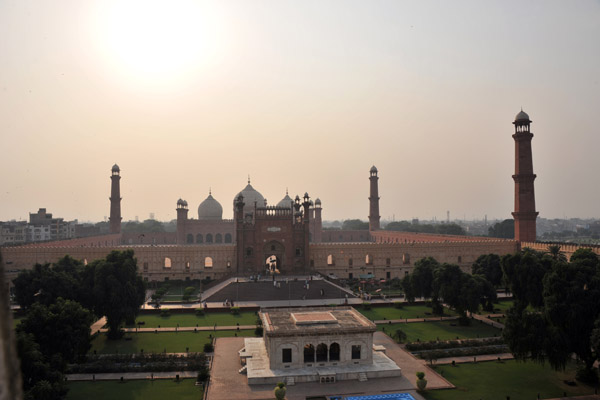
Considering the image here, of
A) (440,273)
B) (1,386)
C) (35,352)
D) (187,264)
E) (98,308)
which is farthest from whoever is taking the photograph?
(187,264)

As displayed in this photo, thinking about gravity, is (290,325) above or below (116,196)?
below

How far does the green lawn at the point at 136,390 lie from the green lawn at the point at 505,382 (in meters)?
10.6

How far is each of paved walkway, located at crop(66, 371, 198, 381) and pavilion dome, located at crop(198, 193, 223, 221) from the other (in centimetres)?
5615

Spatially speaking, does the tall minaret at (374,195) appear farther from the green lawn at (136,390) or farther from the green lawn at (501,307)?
the green lawn at (136,390)

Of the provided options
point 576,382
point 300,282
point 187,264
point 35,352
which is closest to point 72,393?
point 35,352

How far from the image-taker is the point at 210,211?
264 ft

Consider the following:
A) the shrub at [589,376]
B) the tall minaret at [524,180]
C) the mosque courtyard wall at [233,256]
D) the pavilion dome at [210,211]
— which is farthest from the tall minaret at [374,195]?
the shrub at [589,376]

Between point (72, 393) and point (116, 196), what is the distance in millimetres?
60506

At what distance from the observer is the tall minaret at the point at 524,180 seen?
5562cm

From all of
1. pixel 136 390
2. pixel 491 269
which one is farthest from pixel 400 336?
pixel 491 269

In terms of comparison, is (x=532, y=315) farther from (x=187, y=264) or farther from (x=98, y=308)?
(x=187, y=264)

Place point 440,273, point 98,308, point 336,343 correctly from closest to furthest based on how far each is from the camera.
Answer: point 336,343 → point 98,308 → point 440,273

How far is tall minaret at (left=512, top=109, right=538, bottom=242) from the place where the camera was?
2190 inches

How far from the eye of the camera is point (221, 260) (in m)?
53.4
